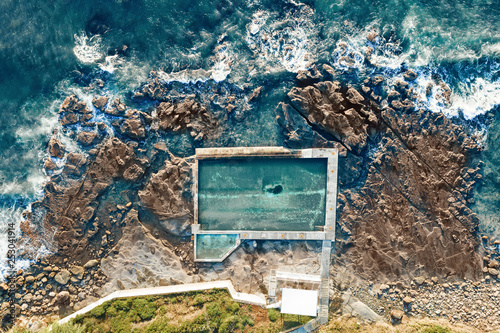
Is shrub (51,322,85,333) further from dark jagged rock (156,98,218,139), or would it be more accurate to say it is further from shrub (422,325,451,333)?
shrub (422,325,451,333)

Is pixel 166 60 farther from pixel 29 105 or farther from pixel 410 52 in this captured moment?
pixel 410 52

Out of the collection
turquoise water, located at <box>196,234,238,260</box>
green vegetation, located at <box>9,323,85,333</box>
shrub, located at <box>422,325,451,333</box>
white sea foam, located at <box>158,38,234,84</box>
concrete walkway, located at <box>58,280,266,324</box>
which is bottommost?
green vegetation, located at <box>9,323,85,333</box>

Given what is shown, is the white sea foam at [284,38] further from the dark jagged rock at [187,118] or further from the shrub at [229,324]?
the shrub at [229,324]

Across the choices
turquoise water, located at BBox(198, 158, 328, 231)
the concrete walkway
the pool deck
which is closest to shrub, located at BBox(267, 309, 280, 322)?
the concrete walkway

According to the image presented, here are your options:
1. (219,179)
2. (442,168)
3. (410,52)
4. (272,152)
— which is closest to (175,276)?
(219,179)

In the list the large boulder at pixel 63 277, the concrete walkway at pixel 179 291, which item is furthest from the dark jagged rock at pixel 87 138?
the concrete walkway at pixel 179 291
